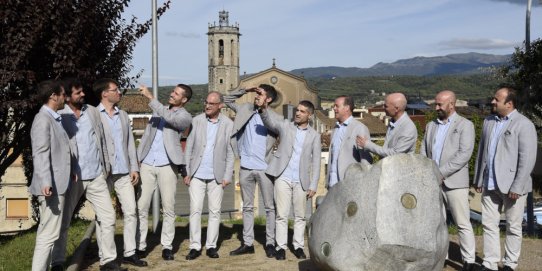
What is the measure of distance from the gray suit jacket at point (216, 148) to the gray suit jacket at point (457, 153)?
109 inches

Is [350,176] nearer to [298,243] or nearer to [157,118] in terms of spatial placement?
[298,243]

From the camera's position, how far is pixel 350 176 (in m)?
7.74

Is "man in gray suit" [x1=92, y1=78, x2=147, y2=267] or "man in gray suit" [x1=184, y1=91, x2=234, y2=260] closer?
"man in gray suit" [x1=92, y1=78, x2=147, y2=267]

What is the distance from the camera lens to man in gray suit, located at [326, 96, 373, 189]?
8.93 metres

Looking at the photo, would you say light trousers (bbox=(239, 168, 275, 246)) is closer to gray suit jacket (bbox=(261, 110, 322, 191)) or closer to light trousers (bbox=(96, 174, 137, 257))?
gray suit jacket (bbox=(261, 110, 322, 191))

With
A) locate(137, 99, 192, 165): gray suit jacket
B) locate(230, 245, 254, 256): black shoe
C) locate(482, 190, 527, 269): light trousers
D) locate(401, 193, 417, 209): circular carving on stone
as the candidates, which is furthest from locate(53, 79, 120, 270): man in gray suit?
locate(482, 190, 527, 269): light trousers

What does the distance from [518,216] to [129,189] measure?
468 centimetres

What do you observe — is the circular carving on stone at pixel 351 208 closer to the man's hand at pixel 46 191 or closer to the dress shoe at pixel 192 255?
the dress shoe at pixel 192 255

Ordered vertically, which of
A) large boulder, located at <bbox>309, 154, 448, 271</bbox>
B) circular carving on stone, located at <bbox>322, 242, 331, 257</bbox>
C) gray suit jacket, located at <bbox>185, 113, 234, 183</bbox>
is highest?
gray suit jacket, located at <bbox>185, 113, 234, 183</bbox>

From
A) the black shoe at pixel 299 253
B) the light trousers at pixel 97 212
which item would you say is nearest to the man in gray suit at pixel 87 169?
the light trousers at pixel 97 212

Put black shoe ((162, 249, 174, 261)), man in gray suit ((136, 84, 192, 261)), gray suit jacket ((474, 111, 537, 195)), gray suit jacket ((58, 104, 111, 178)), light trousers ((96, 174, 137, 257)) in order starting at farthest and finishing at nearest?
1. black shoe ((162, 249, 174, 261))
2. man in gray suit ((136, 84, 192, 261))
3. light trousers ((96, 174, 137, 257))
4. gray suit jacket ((474, 111, 537, 195))
5. gray suit jacket ((58, 104, 111, 178))

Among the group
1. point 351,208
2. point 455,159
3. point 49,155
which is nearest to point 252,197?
point 351,208

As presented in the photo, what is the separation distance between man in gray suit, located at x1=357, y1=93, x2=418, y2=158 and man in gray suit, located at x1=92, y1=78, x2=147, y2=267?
9.26ft

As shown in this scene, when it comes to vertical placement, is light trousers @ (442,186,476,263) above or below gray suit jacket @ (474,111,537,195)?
below
